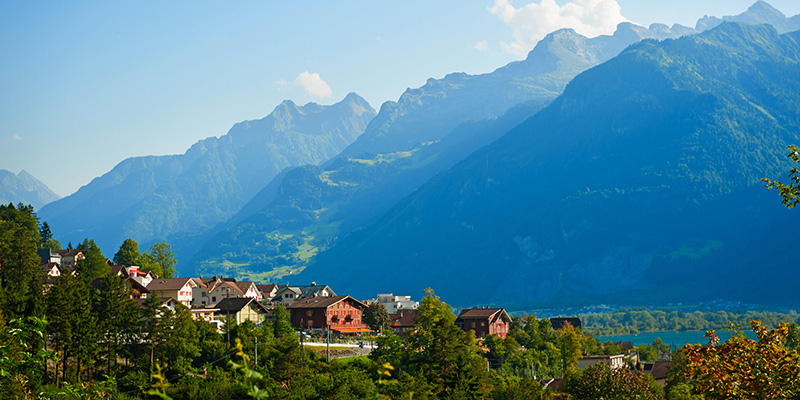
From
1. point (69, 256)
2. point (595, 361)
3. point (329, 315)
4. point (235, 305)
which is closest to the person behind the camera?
point (595, 361)

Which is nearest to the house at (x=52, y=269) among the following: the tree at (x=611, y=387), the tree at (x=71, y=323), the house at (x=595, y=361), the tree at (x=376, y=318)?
the tree at (x=71, y=323)

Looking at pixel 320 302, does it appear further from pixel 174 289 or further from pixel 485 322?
pixel 485 322

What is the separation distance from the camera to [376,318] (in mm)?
146250

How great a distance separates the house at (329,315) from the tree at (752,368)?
11963 cm

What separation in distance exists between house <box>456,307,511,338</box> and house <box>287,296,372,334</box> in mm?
23657

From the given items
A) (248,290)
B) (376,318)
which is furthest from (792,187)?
(248,290)

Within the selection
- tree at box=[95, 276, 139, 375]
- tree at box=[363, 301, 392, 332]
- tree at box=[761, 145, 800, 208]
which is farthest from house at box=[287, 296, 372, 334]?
tree at box=[761, 145, 800, 208]

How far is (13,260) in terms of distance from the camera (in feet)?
319

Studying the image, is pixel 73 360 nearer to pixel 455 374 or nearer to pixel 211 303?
pixel 455 374

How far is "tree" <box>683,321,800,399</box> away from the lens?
835 inches

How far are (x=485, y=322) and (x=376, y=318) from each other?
2437 centimetres

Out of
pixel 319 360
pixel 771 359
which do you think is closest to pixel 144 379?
pixel 319 360

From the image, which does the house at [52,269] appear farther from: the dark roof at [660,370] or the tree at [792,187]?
the tree at [792,187]

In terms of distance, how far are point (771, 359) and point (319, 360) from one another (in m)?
72.2
